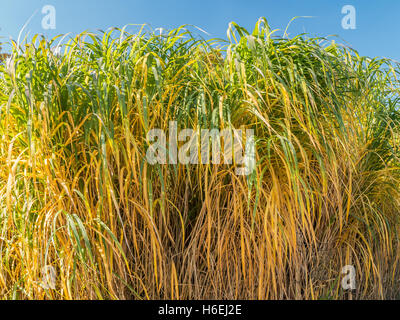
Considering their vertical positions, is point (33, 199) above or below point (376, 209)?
above

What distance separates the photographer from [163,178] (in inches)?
56.1

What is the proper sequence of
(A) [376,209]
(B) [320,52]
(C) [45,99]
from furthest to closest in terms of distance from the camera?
(A) [376,209] → (B) [320,52] → (C) [45,99]

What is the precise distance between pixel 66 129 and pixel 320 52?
1.09m

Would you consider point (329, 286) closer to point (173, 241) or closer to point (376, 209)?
point (376, 209)

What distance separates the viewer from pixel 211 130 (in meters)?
1.32

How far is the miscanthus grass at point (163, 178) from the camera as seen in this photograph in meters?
1.31

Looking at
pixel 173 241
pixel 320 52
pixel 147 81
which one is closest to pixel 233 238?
pixel 173 241

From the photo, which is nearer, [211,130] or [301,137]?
[211,130]

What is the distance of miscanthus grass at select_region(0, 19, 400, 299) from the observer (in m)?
1.31

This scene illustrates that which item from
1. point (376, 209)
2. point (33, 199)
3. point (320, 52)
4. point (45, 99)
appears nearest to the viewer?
point (45, 99)
